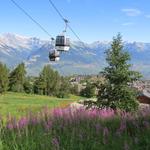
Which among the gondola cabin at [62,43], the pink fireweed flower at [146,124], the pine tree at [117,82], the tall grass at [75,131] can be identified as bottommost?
the tall grass at [75,131]

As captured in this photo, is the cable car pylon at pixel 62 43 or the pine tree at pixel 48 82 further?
the pine tree at pixel 48 82

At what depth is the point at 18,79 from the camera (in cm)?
12925

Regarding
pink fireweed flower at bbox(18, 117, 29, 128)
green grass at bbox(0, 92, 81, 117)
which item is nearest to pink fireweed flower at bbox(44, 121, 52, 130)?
pink fireweed flower at bbox(18, 117, 29, 128)

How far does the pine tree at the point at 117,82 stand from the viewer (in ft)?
56.1

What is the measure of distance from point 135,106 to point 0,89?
331 feet

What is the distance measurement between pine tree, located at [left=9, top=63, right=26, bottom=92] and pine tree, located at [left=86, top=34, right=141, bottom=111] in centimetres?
11058

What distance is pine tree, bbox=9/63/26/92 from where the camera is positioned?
5069 inches

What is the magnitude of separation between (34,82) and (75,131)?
133 m

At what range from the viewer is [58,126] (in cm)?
829

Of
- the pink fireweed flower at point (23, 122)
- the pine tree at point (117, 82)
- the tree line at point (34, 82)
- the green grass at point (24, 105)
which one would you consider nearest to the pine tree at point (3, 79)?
the tree line at point (34, 82)

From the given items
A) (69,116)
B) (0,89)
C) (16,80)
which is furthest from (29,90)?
(69,116)

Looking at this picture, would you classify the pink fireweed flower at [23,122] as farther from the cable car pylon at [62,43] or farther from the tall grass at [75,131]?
the cable car pylon at [62,43]

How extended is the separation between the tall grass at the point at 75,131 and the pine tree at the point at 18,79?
119747 mm

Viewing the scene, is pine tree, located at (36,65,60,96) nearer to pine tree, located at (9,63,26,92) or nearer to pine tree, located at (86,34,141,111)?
pine tree, located at (9,63,26,92)
